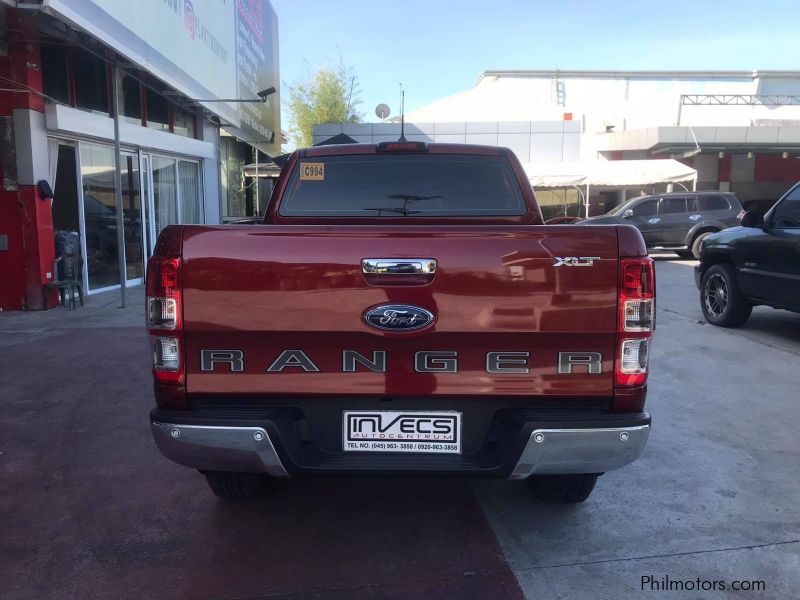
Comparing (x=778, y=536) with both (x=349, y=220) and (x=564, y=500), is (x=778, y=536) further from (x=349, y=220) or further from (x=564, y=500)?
(x=349, y=220)

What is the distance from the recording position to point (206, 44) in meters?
12.7

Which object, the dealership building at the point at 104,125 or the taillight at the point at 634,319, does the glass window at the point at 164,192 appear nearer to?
the dealership building at the point at 104,125

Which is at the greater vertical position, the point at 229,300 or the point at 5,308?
the point at 229,300

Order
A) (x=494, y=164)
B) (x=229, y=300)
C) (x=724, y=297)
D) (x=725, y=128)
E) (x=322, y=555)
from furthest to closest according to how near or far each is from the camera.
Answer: (x=725, y=128) → (x=724, y=297) → (x=494, y=164) → (x=322, y=555) → (x=229, y=300)

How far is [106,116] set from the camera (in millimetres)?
10742

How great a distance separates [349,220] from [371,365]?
4.29 ft

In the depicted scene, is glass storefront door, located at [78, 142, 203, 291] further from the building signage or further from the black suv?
the black suv

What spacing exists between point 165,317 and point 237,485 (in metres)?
1.19

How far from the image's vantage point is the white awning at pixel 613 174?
2016cm

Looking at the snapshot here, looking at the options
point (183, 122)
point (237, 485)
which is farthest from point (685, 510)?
point (183, 122)

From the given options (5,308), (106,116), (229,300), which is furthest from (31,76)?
(229,300)

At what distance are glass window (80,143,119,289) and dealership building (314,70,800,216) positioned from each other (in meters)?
12.7

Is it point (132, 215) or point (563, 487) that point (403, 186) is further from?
point (132, 215)

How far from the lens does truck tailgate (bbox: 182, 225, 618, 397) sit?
2.55 meters
